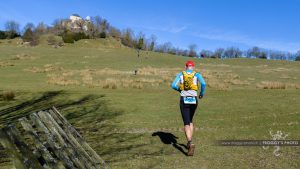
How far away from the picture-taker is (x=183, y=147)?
10484 millimetres

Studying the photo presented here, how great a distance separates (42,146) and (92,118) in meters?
10.6

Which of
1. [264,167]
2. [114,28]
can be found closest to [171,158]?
[264,167]

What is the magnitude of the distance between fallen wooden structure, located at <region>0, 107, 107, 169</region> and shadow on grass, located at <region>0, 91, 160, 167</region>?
237 centimetres

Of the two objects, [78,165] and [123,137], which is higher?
[78,165]

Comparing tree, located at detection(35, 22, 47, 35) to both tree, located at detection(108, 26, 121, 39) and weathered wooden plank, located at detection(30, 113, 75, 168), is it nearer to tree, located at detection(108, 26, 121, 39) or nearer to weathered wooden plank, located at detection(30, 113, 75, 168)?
tree, located at detection(108, 26, 121, 39)

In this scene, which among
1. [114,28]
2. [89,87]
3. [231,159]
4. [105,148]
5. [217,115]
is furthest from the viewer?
[114,28]

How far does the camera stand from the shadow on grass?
10.1m

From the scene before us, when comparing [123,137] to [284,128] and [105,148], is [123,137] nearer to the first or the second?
[105,148]

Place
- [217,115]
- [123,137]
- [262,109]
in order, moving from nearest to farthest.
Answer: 1. [123,137]
2. [217,115]
3. [262,109]

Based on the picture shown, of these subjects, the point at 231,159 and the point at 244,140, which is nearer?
the point at 231,159

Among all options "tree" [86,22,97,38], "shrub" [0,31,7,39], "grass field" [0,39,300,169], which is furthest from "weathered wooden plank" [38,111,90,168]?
"shrub" [0,31,7,39]

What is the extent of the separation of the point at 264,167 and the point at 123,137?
4831 millimetres

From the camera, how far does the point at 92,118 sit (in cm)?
1591

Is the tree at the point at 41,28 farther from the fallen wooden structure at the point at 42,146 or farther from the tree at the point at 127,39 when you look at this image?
the fallen wooden structure at the point at 42,146
